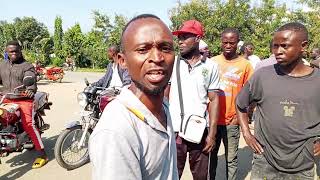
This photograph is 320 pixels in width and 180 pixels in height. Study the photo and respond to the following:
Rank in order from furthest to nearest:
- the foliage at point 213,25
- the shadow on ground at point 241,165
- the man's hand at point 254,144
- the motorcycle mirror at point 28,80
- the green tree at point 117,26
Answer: the green tree at point 117,26 < the foliage at point 213,25 < the shadow on ground at point 241,165 < the motorcycle mirror at point 28,80 < the man's hand at point 254,144

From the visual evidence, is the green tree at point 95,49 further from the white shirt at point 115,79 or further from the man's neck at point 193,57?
the man's neck at point 193,57

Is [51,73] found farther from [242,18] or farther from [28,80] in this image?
[242,18]

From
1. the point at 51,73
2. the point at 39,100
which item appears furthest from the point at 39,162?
the point at 51,73

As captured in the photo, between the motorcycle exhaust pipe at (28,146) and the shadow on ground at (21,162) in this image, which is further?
the motorcycle exhaust pipe at (28,146)

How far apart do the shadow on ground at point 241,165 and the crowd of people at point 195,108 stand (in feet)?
2.29

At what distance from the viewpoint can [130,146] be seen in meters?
1.21

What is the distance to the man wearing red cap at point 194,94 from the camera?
359cm

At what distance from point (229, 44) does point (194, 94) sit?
4.09 feet

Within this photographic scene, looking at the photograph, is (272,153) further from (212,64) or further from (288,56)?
(212,64)

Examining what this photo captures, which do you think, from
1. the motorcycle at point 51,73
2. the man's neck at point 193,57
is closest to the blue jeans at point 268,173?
the man's neck at point 193,57

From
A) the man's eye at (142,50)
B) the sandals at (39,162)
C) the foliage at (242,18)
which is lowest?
the sandals at (39,162)

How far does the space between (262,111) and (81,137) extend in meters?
3.20

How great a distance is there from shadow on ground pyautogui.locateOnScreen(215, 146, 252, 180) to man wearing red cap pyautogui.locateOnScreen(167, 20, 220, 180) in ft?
4.79

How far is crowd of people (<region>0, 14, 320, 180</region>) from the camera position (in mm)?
1264
